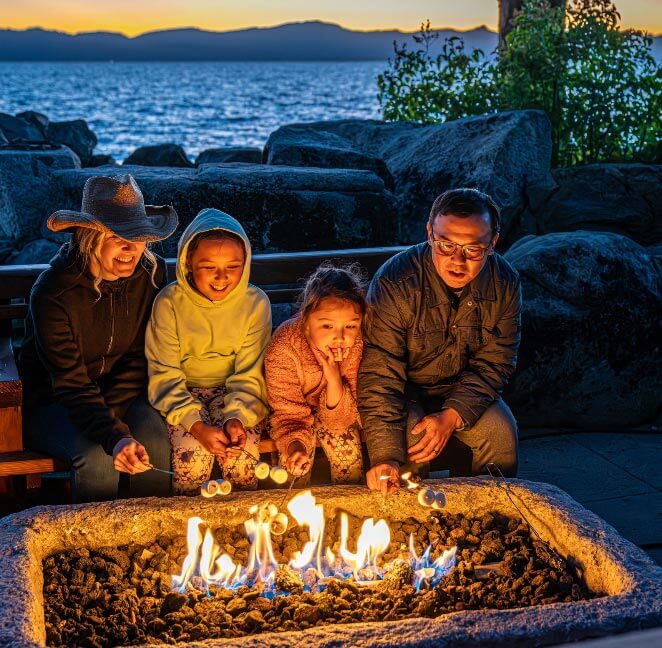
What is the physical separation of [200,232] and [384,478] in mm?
1305

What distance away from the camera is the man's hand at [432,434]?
4.00 m

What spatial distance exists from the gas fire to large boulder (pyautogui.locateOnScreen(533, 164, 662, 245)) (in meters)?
5.00

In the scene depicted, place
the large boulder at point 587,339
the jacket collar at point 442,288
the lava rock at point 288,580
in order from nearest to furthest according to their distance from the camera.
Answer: the lava rock at point 288,580 < the jacket collar at point 442,288 < the large boulder at point 587,339

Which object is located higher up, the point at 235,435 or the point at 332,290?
the point at 332,290

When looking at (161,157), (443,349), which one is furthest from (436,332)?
(161,157)

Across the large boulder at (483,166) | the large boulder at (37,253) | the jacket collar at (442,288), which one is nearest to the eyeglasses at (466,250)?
the jacket collar at (442,288)

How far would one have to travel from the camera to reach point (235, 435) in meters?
3.91

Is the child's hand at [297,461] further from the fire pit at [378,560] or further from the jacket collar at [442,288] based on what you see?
the jacket collar at [442,288]

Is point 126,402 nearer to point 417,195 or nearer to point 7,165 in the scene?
point 7,165

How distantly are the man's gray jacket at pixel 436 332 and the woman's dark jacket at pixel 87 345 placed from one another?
1.03 meters

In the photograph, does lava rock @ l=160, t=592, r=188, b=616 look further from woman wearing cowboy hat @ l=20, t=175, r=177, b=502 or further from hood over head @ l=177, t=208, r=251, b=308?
hood over head @ l=177, t=208, r=251, b=308

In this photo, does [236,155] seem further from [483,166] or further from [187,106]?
[187,106]

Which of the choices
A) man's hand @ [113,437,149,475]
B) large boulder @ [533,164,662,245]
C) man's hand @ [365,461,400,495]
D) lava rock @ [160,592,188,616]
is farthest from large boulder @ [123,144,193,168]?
lava rock @ [160,592,188,616]

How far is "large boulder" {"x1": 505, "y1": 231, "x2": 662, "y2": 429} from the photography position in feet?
18.2
